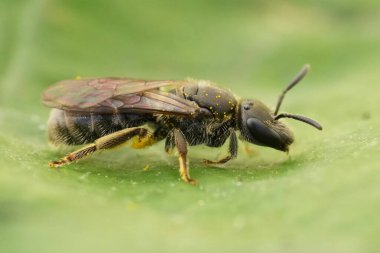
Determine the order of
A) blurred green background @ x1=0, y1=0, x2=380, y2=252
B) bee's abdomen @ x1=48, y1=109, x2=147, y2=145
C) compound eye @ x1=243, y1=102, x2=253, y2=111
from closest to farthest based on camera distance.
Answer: blurred green background @ x1=0, y1=0, x2=380, y2=252, compound eye @ x1=243, y1=102, x2=253, y2=111, bee's abdomen @ x1=48, y1=109, x2=147, y2=145

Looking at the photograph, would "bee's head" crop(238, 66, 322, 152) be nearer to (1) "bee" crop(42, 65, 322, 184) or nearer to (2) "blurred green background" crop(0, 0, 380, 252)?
(1) "bee" crop(42, 65, 322, 184)

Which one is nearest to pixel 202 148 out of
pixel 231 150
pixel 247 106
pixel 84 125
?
pixel 231 150

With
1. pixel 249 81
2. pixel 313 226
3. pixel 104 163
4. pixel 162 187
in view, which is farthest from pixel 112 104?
pixel 249 81

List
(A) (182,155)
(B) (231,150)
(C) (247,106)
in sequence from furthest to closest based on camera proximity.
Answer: (C) (247,106)
(B) (231,150)
(A) (182,155)

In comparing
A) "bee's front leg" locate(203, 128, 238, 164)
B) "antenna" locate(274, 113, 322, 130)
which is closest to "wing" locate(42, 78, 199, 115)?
"bee's front leg" locate(203, 128, 238, 164)

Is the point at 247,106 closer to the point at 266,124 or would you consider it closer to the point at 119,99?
the point at 266,124

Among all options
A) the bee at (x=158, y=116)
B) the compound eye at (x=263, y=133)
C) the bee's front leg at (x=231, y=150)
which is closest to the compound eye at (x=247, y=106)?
the bee at (x=158, y=116)
